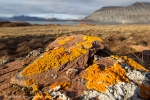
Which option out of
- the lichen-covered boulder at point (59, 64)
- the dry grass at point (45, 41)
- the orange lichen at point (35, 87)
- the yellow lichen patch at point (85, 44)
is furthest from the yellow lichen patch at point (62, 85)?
the dry grass at point (45, 41)

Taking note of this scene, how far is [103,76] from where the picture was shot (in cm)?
639

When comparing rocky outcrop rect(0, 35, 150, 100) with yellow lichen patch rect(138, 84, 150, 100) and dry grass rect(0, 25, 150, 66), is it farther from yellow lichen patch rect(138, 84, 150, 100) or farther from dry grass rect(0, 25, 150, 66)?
dry grass rect(0, 25, 150, 66)

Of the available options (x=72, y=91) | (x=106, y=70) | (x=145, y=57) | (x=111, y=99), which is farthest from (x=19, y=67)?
(x=145, y=57)

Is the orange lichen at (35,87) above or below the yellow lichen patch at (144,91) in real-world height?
above

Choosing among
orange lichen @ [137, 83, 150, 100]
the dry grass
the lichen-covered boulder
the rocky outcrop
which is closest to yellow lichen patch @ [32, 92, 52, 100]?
the rocky outcrop

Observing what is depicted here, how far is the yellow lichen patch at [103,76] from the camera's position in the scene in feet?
20.4

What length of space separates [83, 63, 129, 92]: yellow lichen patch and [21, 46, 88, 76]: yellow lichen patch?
756 mm

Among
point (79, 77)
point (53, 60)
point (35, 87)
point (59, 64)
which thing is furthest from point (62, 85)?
point (53, 60)

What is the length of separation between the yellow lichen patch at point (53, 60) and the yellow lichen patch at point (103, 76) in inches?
29.8

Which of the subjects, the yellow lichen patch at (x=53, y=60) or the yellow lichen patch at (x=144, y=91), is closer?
the yellow lichen patch at (x=144, y=91)

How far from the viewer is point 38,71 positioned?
6711mm

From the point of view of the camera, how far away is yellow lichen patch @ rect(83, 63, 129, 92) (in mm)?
6207

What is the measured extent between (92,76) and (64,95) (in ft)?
3.55

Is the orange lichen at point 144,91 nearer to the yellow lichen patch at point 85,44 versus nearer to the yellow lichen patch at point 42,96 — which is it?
the yellow lichen patch at point 85,44
